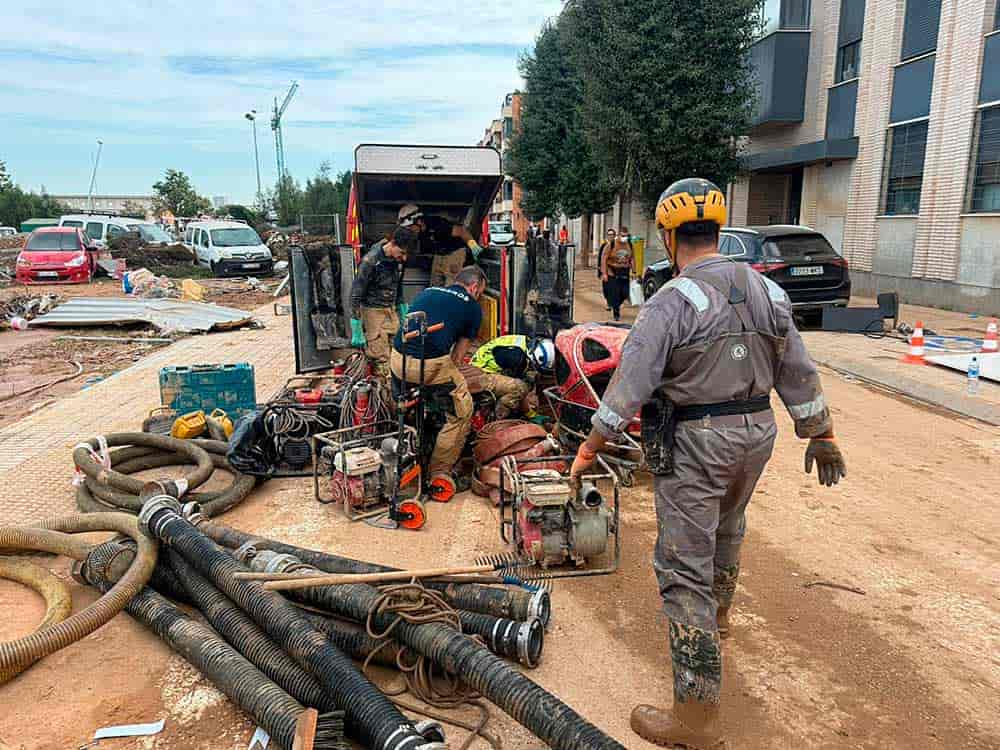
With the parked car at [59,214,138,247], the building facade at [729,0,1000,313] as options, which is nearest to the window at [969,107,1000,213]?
the building facade at [729,0,1000,313]

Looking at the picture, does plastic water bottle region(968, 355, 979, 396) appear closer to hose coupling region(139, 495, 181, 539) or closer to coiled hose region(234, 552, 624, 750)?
coiled hose region(234, 552, 624, 750)

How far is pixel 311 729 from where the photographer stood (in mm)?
2562

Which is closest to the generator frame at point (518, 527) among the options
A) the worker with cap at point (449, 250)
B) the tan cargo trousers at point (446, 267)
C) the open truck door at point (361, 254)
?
the open truck door at point (361, 254)

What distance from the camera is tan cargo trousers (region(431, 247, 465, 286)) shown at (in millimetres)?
9633

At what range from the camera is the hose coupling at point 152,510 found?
3822mm

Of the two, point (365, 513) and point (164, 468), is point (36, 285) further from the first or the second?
point (365, 513)

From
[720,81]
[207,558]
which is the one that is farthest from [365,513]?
[720,81]

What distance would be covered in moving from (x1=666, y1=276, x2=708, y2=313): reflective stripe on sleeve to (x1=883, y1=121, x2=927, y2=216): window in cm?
1577

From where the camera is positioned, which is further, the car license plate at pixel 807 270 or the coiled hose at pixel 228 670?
the car license plate at pixel 807 270

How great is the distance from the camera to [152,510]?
3.86 metres

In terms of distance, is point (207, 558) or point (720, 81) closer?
point (207, 558)

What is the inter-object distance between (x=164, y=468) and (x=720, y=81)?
53.0 feet

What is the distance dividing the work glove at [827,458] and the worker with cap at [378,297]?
14.6 feet

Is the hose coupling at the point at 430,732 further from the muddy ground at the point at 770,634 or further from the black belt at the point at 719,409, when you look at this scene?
the black belt at the point at 719,409
